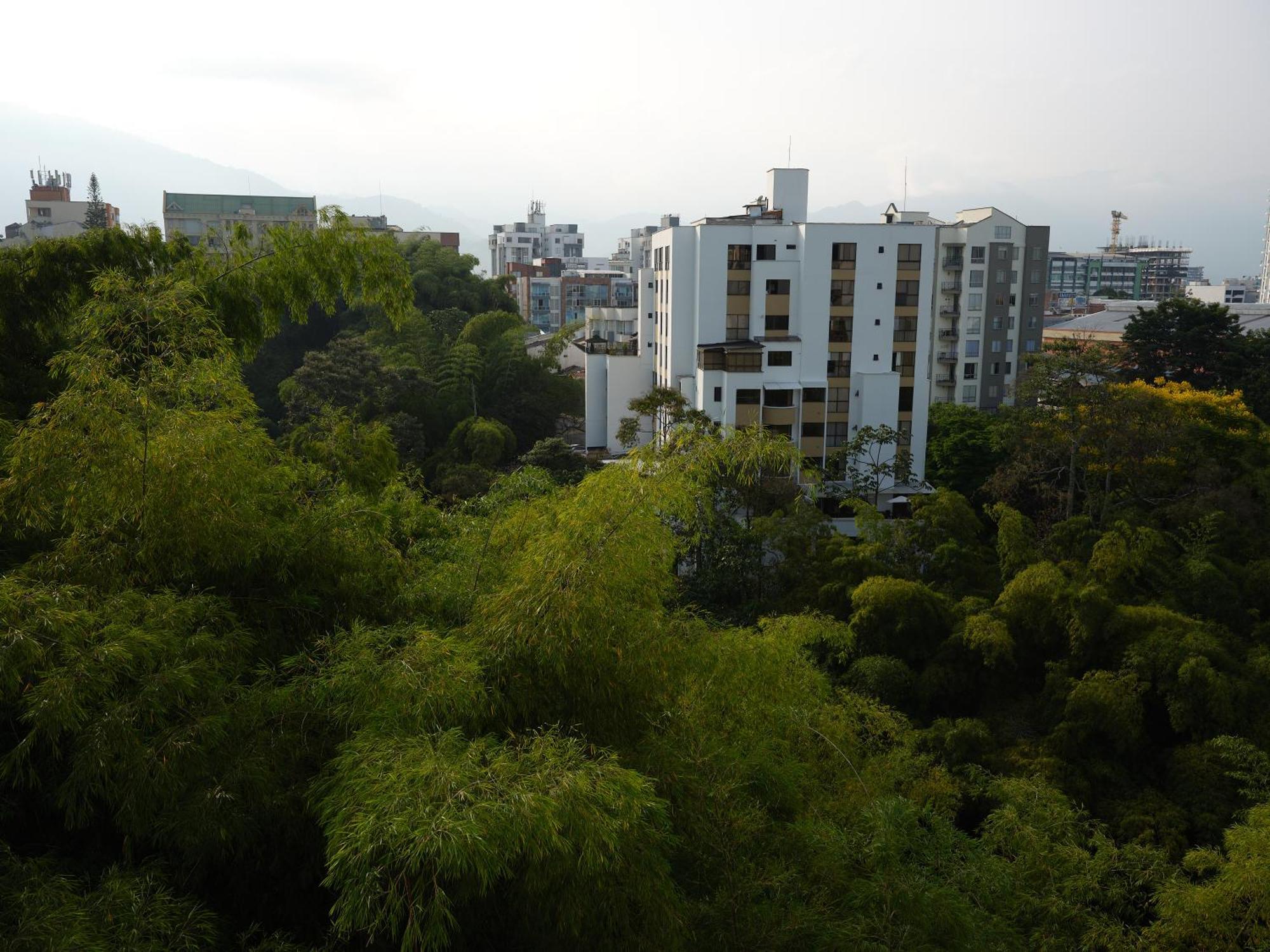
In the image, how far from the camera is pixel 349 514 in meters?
4.28

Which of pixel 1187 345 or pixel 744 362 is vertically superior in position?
pixel 1187 345

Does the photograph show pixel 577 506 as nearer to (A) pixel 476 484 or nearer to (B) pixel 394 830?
(B) pixel 394 830

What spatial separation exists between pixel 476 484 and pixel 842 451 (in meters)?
6.27

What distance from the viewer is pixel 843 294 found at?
17.3m

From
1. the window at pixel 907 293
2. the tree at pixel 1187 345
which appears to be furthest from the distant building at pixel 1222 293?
the window at pixel 907 293

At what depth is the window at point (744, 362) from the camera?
658 inches

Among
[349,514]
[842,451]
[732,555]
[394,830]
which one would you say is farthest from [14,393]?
[842,451]

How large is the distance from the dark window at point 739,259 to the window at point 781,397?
234 centimetres

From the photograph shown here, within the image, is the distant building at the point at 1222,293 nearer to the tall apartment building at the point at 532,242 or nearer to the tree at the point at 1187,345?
the tree at the point at 1187,345

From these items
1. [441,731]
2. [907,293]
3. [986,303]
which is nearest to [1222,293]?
[986,303]

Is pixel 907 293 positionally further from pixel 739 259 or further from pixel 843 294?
pixel 739 259

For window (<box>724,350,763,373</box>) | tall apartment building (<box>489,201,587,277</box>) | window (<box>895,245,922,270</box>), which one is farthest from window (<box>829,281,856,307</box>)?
tall apartment building (<box>489,201,587,277</box>)

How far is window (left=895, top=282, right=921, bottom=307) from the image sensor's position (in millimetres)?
17406

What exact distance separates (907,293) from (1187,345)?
7.02m
